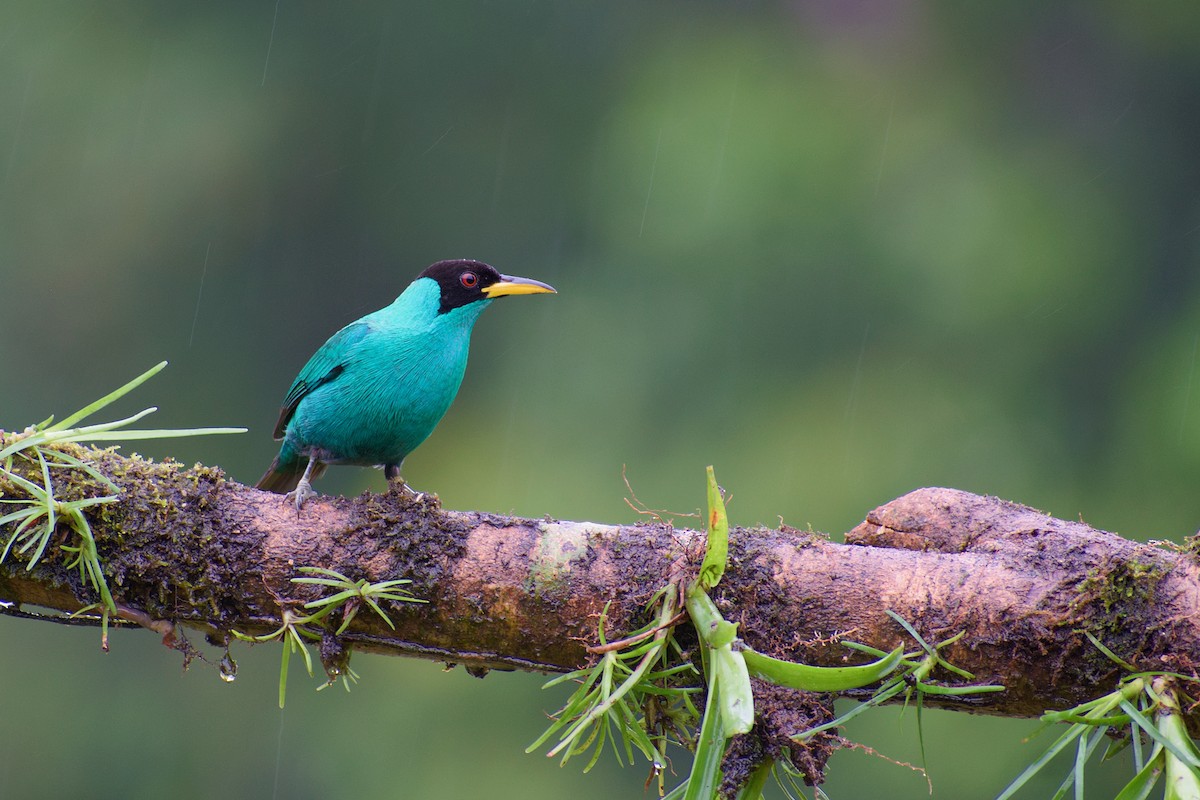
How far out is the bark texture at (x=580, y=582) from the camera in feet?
6.88

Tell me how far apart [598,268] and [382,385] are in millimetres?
7163

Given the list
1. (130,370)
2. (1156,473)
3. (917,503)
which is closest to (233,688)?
(130,370)

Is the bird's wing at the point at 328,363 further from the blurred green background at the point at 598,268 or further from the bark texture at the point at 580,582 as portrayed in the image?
the blurred green background at the point at 598,268

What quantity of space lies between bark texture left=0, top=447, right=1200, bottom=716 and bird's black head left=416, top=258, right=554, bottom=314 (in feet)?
4.83

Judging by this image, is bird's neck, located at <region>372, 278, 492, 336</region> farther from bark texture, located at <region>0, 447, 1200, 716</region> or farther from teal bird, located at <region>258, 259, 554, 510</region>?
bark texture, located at <region>0, 447, 1200, 716</region>


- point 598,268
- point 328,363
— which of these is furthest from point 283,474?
point 598,268

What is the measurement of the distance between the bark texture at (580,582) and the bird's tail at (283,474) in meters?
1.35

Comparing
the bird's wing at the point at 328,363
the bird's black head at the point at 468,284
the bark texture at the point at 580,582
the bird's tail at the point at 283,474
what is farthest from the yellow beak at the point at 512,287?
the bark texture at the point at 580,582

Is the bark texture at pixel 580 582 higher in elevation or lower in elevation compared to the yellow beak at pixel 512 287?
lower

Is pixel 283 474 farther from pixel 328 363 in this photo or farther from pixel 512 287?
pixel 512 287

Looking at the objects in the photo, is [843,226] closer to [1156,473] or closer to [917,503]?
[1156,473]

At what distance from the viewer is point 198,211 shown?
11375mm

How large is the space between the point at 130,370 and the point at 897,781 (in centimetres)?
688

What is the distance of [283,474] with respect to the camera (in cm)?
366
